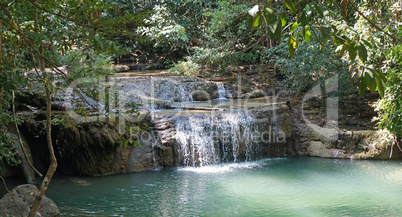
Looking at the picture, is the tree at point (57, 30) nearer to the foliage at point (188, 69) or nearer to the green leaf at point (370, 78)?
the green leaf at point (370, 78)

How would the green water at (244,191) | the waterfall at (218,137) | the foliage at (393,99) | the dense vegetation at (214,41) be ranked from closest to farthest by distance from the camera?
the dense vegetation at (214,41) → the green water at (244,191) → the foliage at (393,99) → the waterfall at (218,137)

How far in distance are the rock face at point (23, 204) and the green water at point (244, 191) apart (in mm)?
663

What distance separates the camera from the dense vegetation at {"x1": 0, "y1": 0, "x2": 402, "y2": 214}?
67.4 inches

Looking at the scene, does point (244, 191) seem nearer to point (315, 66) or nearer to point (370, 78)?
point (315, 66)

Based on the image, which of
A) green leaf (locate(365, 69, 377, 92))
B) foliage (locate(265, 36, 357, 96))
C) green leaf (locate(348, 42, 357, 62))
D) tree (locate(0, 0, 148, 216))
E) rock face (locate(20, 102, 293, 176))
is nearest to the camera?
green leaf (locate(365, 69, 377, 92))

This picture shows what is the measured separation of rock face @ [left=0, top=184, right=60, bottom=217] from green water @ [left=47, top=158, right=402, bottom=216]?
0.66 metres

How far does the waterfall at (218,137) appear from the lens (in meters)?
8.55

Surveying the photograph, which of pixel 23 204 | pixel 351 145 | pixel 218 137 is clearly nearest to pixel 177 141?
pixel 218 137

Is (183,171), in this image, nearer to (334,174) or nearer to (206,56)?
(334,174)

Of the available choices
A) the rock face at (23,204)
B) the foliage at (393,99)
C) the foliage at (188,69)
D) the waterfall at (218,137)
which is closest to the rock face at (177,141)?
the waterfall at (218,137)

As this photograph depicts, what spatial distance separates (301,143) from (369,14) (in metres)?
3.59

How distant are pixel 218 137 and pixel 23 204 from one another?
490cm

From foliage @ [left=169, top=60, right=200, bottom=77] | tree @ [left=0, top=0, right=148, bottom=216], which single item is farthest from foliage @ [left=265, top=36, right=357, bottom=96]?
tree @ [left=0, top=0, right=148, bottom=216]

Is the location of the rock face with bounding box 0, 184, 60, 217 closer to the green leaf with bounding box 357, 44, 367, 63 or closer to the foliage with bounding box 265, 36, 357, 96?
the green leaf with bounding box 357, 44, 367, 63
